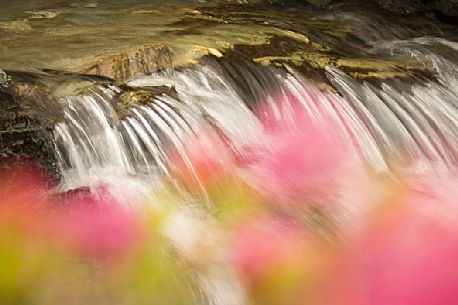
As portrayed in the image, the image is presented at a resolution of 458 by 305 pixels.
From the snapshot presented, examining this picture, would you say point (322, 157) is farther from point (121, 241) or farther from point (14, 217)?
point (14, 217)

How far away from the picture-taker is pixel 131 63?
15.0 ft

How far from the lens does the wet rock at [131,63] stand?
4461 mm

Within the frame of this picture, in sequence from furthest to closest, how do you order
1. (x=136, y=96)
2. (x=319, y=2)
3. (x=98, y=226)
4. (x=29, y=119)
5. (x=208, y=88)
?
(x=319, y=2), (x=208, y=88), (x=136, y=96), (x=29, y=119), (x=98, y=226)

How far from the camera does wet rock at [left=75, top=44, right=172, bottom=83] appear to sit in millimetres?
4461

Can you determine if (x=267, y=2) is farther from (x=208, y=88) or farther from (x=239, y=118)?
(x=239, y=118)

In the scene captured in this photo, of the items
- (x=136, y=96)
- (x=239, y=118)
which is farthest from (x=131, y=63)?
(x=239, y=118)

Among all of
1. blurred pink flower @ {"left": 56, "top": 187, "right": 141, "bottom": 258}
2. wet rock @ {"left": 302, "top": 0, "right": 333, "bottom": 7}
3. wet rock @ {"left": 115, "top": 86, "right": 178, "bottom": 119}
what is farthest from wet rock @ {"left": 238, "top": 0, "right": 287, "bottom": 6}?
blurred pink flower @ {"left": 56, "top": 187, "right": 141, "bottom": 258}

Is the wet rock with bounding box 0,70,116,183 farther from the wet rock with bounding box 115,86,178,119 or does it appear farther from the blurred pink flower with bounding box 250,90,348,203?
the blurred pink flower with bounding box 250,90,348,203

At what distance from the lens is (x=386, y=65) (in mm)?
5508

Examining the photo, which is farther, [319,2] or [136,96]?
[319,2]

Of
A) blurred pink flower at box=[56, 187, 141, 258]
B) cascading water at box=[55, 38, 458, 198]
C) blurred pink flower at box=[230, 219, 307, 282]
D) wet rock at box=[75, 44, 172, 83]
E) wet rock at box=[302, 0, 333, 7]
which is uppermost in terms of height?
wet rock at box=[302, 0, 333, 7]

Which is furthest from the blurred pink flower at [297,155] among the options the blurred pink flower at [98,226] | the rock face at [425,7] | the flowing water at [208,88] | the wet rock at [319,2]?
the rock face at [425,7]

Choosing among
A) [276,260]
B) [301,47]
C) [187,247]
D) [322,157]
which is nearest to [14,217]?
[187,247]

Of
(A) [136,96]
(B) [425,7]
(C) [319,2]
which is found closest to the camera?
(A) [136,96]
